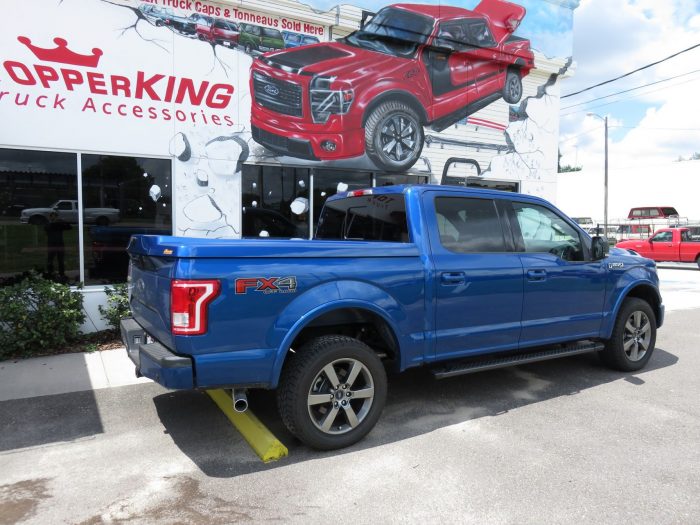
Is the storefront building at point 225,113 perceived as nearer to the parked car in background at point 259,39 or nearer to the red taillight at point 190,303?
the parked car in background at point 259,39

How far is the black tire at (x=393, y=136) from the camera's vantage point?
30.4 feet

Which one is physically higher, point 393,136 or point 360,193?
point 393,136

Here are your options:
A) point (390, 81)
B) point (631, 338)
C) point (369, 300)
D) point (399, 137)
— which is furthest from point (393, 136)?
point (369, 300)

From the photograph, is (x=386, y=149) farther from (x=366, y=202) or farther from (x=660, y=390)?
(x=660, y=390)

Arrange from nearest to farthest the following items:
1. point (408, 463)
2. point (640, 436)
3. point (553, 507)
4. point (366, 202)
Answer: point (553, 507) → point (408, 463) → point (640, 436) → point (366, 202)

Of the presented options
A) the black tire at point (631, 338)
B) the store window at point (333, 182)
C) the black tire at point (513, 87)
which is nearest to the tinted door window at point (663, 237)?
the black tire at point (513, 87)

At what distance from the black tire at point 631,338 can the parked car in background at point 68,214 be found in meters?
6.59

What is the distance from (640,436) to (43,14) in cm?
824

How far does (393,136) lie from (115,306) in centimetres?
556

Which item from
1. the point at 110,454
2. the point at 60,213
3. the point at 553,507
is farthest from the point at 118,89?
the point at 553,507

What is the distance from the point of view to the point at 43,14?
6.70m

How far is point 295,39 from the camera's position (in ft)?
27.8

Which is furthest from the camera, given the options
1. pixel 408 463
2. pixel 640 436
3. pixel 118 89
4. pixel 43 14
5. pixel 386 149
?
pixel 386 149

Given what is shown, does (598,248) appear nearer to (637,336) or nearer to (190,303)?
(637,336)
